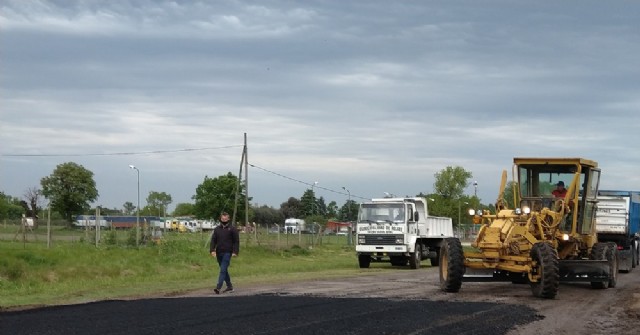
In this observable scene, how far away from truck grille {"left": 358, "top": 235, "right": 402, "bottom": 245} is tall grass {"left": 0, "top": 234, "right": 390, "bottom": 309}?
1.99m

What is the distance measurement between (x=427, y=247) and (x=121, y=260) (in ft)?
46.5

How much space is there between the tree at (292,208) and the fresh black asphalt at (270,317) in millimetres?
151443

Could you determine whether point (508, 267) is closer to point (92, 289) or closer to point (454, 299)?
point (454, 299)

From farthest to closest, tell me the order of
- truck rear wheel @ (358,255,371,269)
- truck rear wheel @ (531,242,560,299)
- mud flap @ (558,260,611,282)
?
truck rear wheel @ (358,255,371,269), mud flap @ (558,260,611,282), truck rear wheel @ (531,242,560,299)

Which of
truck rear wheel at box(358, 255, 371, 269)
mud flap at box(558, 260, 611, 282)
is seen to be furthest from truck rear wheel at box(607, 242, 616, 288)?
truck rear wheel at box(358, 255, 371, 269)

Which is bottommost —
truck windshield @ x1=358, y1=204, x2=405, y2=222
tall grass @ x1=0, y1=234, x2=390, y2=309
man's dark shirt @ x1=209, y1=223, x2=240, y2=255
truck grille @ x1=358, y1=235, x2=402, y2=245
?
tall grass @ x1=0, y1=234, x2=390, y2=309

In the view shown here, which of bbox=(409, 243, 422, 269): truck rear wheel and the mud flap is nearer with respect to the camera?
the mud flap

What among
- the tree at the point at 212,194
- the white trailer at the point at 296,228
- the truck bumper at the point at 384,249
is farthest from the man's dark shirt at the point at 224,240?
the tree at the point at 212,194

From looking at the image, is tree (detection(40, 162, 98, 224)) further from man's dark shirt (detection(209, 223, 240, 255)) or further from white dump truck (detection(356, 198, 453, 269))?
man's dark shirt (detection(209, 223, 240, 255))

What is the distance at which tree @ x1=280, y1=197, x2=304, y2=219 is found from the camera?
172 meters

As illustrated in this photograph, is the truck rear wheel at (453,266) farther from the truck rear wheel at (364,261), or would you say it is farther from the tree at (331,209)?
the tree at (331,209)

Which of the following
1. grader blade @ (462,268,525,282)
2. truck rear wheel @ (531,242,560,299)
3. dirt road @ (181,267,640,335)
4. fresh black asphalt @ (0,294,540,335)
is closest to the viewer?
fresh black asphalt @ (0,294,540,335)

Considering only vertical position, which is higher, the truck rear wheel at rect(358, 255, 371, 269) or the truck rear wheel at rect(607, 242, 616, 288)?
the truck rear wheel at rect(607, 242, 616, 288)

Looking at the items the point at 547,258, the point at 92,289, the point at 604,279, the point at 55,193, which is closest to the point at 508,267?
the point at 547,258
